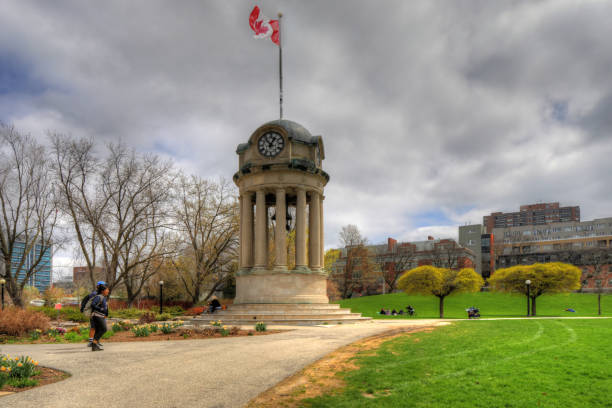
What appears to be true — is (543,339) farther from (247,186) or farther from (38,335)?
(247,186)

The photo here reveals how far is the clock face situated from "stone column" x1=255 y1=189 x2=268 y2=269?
285 cm

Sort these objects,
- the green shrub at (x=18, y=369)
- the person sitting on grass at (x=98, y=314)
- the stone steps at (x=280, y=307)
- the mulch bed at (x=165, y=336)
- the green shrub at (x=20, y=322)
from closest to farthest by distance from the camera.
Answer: the green shrub at (x=18, y=369)
the person sitting on grass at (x=98, y=314)
the mulch bed at (x=165, y=336)
the green shrub at (x=20, y=322)
the stone steps at (x=280, y=307)

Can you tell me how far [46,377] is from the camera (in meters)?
8.99

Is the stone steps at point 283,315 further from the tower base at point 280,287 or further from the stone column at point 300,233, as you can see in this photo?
the stone column at point 300,233

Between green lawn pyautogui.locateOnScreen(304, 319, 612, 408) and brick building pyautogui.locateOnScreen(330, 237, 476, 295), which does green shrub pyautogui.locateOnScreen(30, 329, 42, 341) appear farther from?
brick building pyautogui.locateOnScreen(330, 237, 476, 295)

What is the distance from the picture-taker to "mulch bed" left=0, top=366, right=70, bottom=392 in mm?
8016

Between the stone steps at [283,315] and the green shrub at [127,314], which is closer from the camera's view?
the stone steps at [283,315]

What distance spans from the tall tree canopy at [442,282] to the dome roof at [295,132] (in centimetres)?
2467

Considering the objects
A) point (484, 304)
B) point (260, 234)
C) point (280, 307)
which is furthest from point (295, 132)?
point (484, 304)

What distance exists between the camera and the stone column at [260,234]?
102 ft

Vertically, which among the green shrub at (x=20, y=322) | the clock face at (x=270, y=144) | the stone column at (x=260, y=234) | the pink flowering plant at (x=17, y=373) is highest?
the clock face at (x=270, y=144)

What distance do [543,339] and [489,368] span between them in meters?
5.94

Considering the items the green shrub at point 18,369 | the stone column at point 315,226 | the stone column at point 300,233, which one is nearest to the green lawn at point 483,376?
the green shrub at point 18,369

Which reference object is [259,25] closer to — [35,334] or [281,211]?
[281,211]
